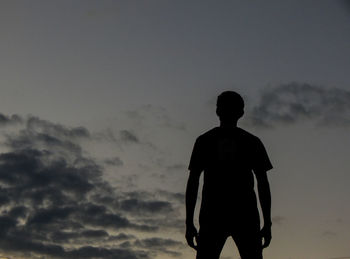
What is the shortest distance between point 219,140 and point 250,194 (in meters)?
0.87

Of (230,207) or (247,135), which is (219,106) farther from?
(230,207)

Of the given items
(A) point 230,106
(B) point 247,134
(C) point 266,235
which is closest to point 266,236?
(C) point 266,235

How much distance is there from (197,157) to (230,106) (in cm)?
87

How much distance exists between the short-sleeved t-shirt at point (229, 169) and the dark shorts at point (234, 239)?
0.45ft

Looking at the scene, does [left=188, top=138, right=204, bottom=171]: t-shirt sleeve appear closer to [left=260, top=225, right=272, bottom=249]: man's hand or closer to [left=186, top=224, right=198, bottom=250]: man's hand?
[left=186, top=224, right=198, bottom=250]: man's hand

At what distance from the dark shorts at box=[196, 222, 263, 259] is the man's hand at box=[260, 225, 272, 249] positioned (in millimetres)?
86

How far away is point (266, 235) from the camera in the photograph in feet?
21.7

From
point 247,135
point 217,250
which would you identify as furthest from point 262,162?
point 217,250

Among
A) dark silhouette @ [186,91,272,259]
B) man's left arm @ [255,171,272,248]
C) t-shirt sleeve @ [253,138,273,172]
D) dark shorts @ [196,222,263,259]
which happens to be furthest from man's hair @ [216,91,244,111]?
dark shorts @ [196,222,263,259]

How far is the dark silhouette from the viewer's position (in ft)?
21.5

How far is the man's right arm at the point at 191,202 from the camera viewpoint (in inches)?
263

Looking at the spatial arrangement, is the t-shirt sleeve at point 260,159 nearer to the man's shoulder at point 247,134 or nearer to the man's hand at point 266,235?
the man's shoulder at point 247,134

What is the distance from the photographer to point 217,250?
21.3 feet

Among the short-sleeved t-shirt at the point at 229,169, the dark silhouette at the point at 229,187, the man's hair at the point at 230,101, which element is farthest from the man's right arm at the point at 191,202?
the man's hair at the point at 230,101
